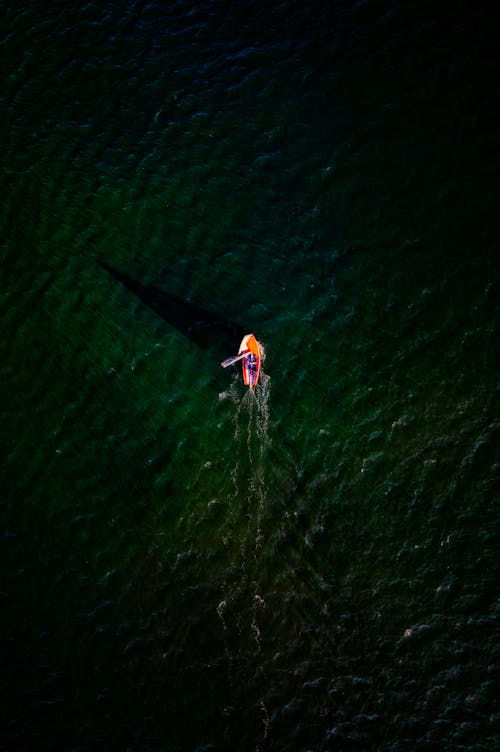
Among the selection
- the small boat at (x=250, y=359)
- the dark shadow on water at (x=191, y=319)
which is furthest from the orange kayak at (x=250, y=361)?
the dark shadow on water at (x=191, y=319)

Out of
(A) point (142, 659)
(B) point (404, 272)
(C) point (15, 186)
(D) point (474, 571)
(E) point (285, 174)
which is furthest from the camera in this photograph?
(C) point (15, 186)

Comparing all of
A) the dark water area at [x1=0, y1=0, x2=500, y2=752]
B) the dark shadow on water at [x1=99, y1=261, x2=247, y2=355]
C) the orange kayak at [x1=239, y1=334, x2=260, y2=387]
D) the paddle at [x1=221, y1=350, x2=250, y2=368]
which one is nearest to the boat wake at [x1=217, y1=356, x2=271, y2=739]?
the dark water area at [x1=0, y1=0, x2=500, y2=752]

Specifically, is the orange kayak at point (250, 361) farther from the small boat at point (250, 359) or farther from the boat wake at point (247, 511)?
the boat wake at point (247, 511)

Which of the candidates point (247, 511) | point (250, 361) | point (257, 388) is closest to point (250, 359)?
point (250, 361)

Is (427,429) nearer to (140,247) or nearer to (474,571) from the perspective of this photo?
(474,571)

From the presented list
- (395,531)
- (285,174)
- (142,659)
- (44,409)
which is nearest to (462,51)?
(285,174)

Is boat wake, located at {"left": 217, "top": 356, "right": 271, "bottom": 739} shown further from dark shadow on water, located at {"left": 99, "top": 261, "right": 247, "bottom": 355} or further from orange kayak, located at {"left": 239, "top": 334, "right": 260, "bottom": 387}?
dark shadow on water, located at {"left": 99, "top": 261, "right": 247, "bottom": 355}

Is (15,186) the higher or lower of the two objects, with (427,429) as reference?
higher
